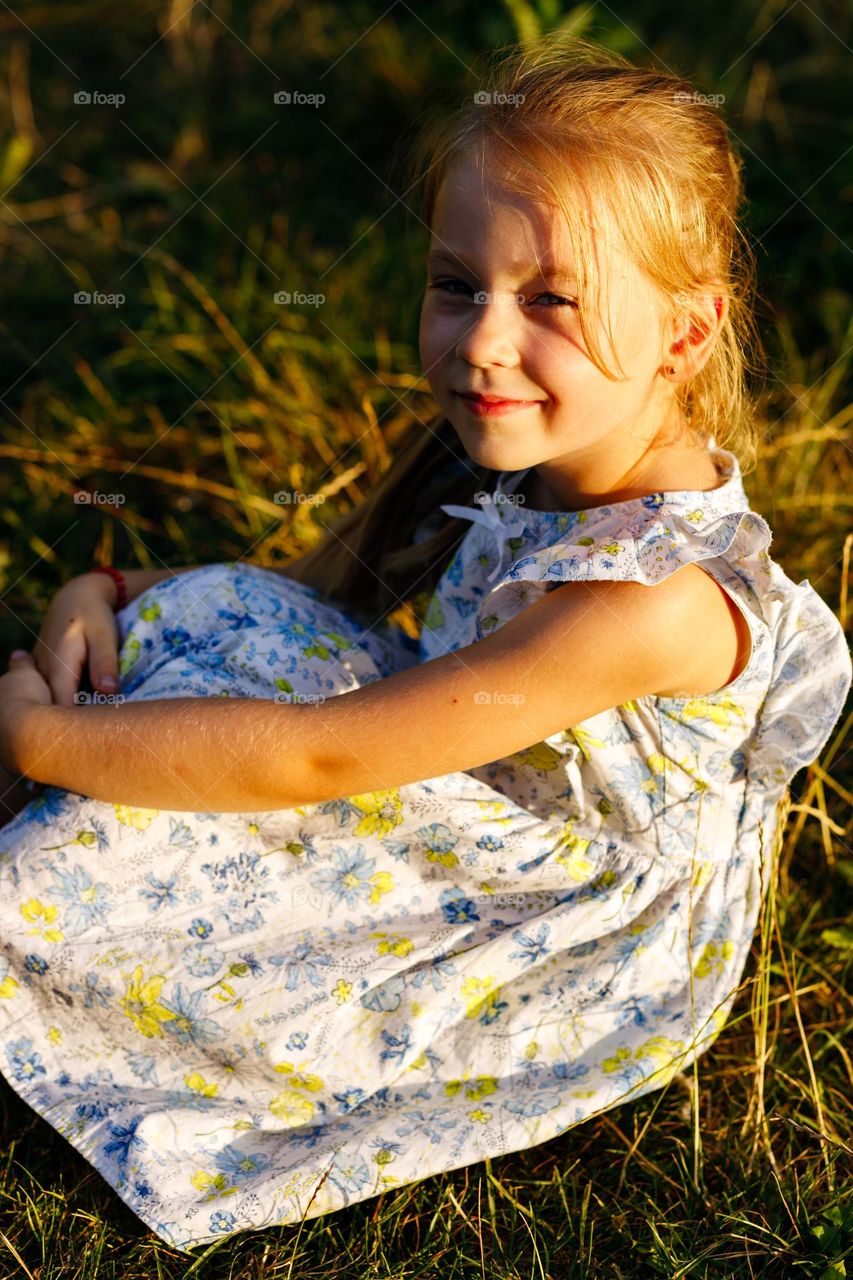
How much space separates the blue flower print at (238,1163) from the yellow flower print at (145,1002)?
18 cm

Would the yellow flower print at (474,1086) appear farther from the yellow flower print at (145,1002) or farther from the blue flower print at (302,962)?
the yellow flower print at (145,1002)

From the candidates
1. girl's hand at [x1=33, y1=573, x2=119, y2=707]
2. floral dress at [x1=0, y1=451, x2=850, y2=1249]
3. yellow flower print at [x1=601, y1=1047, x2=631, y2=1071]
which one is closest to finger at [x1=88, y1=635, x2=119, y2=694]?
girl's hand at [x1=33, y1=573, x2=119, y2=707]

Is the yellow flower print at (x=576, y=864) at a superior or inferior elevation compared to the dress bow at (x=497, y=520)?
inferior

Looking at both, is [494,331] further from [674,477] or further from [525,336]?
[674,477]

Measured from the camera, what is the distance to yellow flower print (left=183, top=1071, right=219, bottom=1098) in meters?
1.63

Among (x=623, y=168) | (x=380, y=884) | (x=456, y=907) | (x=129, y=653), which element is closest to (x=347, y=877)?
(x=380, y=884)

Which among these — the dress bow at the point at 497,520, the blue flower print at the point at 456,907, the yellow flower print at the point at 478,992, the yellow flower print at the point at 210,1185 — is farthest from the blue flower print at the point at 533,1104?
the dress bow at the point at 497,520

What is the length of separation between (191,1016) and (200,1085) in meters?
0.11

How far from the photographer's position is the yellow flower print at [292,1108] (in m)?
1.62

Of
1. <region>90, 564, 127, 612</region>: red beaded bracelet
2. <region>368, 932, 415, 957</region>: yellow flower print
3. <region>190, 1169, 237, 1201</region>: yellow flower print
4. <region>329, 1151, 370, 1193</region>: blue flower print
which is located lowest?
<region>329, 1151, 370, 1193</region>: blue flower print

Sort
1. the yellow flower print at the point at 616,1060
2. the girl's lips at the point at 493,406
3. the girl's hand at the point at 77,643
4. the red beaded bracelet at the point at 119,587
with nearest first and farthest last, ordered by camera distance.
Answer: the girl's lips at the point at 493,406 < the yellow flower print at the point at 616,1060 < the girl's hand at the point at 77,643 < the red beaded bracelet at the point at 119,587

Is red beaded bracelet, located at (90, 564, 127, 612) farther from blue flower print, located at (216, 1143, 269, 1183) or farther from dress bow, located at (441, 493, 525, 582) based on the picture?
blue flower print, located at (216, 1143, 269, 1183)

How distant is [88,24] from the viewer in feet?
13.0

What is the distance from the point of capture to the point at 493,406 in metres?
1.57
